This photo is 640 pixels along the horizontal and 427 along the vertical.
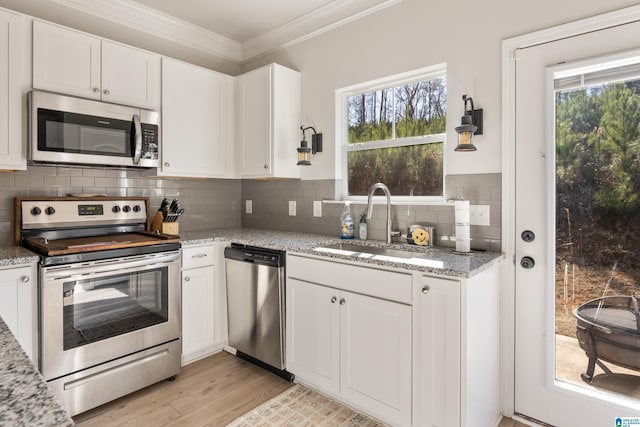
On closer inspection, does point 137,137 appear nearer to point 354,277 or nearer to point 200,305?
point 200,305

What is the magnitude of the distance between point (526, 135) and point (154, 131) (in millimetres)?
2376

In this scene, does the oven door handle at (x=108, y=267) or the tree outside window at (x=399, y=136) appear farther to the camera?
the tree outside window at (x=399, y=136)

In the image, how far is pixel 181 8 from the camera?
9.25 feet

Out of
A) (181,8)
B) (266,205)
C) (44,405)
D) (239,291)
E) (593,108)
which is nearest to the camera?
(44,405)

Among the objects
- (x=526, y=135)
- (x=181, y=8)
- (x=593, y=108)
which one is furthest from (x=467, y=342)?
(x=181, y=8)

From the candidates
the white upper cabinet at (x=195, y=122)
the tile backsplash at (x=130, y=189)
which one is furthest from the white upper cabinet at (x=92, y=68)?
the tile backsplash at (x=130, y=189)

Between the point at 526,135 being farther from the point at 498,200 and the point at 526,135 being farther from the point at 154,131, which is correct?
the point at 154,131

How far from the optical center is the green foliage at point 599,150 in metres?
1.71

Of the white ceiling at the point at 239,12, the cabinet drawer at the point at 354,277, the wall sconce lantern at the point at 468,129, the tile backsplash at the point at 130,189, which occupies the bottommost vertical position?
the cabinet drawer at the point at 354,277

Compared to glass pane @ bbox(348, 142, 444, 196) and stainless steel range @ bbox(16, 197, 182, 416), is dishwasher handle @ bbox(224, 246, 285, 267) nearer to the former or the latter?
stainless steel range @ bbox(16, 197, 182, 416)

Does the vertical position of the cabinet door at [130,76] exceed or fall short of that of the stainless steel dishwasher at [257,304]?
it exceeds it

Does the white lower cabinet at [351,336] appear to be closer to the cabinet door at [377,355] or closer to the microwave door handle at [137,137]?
the cabinet door at [377,355]

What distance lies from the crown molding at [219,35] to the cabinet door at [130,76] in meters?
0.41

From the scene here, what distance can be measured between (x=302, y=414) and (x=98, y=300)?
133cm
